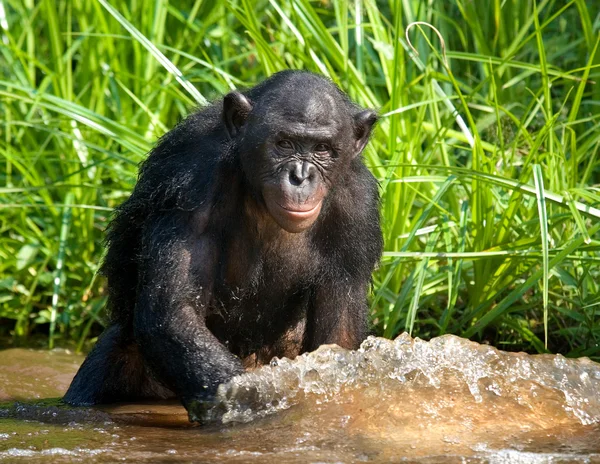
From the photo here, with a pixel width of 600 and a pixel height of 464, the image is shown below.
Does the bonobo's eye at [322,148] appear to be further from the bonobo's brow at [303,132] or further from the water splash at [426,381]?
the water splash at [426,381]

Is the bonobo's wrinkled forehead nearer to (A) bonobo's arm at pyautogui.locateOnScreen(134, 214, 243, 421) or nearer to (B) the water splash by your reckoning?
(A) bonobo's arm at pyautogui.locateOnScreen(134, 214, 243, 421)

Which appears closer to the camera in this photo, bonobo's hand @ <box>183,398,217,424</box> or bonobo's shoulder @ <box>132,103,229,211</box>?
bonobo's hand @ <box>183,398,217,424</box>

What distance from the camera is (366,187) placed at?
20.4ft

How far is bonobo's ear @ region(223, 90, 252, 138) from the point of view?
19.2 ft

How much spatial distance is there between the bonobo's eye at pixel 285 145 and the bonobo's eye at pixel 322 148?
5.7 inches

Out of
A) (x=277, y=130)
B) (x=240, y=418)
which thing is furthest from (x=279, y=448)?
(x=277, y=130)

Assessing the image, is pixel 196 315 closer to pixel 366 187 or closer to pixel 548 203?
pixel 366 187

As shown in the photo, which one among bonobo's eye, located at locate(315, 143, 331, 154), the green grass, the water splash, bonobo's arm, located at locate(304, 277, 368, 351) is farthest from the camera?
the green grass

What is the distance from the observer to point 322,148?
5.82 metres

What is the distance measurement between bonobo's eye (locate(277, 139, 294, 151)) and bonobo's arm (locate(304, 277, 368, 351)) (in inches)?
34.6

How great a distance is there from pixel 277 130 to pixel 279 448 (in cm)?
172

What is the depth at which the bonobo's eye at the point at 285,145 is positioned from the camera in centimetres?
574

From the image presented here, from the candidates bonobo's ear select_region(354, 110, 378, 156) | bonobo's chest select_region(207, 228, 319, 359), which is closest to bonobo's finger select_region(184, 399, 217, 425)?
bonobo's chest select_region(207, 228, 319, 359)

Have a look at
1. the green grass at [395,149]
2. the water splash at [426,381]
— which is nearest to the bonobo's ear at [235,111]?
the green grass at [395,149]
